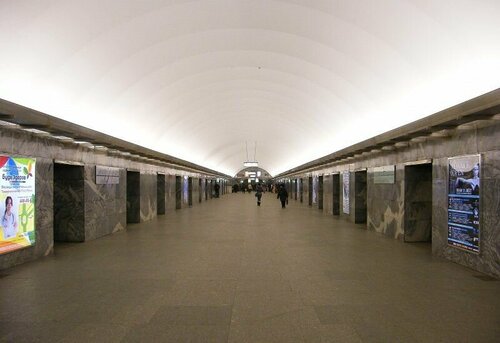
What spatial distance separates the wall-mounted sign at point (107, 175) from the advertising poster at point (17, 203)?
3386 mm

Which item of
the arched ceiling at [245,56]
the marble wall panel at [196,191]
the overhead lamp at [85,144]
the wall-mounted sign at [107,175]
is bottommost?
the marble wall panel at [196,191]

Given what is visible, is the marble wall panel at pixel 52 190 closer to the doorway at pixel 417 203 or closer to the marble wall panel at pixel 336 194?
the doorway at pixel 417 203

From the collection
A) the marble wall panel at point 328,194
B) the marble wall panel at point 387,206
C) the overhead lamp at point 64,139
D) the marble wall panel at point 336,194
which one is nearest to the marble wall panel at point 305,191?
the marble wall panel at point 328,194

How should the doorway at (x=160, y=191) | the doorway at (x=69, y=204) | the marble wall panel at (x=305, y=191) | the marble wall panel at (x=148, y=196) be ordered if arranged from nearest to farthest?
the doorway at (x=69, y=204), the marble wall panel at (x=148, y=196), the doorway at (x=160, y=191), the marble wall panel at (x=305, y=191)

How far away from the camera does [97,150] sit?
38.7 ft

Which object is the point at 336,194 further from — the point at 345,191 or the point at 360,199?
the point at 360,199

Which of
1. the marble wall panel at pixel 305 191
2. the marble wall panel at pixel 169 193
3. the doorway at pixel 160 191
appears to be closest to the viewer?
the doorway at pixel 160 191

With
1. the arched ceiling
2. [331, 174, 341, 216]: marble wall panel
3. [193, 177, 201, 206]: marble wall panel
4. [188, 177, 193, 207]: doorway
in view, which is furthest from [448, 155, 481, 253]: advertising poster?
[193, 177, 201, 206]: marble wall panel

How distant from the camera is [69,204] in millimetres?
10906

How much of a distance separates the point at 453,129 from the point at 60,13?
877 centimetres

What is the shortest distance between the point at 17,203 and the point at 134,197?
852 centimetres

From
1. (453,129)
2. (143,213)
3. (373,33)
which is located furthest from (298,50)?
(143,213)

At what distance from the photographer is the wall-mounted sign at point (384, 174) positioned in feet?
38.1

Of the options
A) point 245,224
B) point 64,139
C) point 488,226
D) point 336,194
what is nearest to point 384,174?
point 488,226
